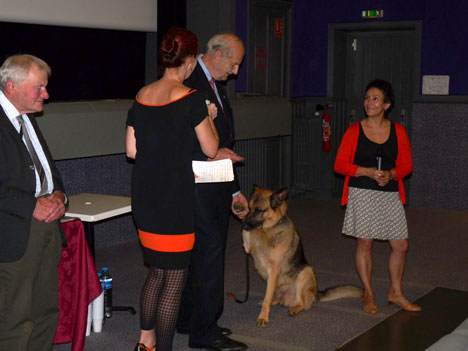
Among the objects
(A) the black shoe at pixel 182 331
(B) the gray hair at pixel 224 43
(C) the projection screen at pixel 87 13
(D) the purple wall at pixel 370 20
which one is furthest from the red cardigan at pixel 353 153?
(D) the purple wall at pixel 370 20

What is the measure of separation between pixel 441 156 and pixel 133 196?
17.6ft

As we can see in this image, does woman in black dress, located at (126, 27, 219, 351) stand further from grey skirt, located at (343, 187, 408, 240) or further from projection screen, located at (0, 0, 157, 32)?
projection screen, located at (0, 0, 157, 32)

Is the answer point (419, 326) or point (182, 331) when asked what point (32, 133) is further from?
point (419, 326)

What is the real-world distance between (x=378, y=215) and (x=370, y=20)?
14.5 feet

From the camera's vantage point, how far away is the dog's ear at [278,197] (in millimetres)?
3961

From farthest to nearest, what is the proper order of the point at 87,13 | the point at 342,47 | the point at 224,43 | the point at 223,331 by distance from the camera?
the point at 342,47
the point at 87,13
the point at 223,331
the point at 224,43

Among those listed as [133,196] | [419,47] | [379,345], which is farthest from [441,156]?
[133,196]

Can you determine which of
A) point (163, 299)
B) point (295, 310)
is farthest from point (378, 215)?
point (163, 299)

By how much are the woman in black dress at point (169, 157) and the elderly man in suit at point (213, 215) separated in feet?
1.17

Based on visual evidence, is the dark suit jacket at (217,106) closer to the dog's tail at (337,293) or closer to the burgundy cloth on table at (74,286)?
the burgundy cloth on table at (74,286)

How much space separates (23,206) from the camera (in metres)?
2.72

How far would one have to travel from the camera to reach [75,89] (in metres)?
5.54

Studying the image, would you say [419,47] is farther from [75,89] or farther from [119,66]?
[75,89]

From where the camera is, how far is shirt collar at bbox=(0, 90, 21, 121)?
2768 millimetres
